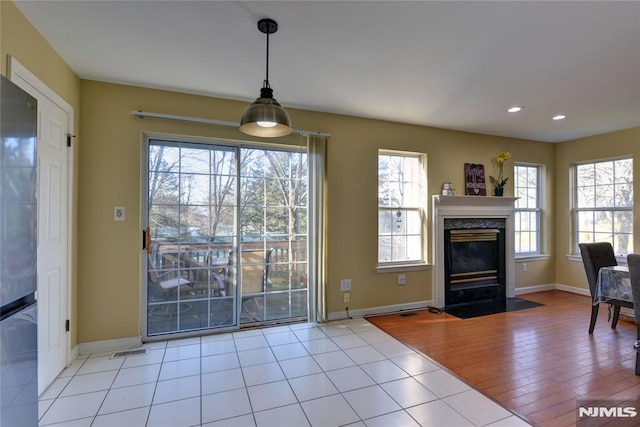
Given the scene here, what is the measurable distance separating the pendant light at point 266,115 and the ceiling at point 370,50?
75mm

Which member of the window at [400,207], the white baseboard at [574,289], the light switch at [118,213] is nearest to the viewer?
the light switch at [118,213]

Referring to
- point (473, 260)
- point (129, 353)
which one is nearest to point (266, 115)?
point (129, 353)

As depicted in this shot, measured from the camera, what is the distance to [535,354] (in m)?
2.75

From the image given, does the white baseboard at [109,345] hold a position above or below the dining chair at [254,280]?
below

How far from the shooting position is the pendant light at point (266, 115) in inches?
73.1

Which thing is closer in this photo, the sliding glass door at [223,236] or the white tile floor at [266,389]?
the white tile floor at [266,389]

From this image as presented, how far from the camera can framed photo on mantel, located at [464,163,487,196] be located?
14.7ft

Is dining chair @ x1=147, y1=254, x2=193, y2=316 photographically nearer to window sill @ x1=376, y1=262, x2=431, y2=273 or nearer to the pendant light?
the pendant light

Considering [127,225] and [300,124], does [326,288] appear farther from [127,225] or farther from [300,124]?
[127,225]

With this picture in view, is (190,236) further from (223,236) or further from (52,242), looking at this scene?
(52,242)

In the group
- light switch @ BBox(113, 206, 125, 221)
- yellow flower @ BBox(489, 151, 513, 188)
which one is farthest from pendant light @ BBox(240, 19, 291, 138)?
yellow flower @ BBox(489, 151, 513, 188)

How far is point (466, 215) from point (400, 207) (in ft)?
3.53

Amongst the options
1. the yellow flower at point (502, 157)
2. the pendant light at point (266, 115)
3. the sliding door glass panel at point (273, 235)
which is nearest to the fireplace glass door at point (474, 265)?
the yellow flower at point (502, 157)

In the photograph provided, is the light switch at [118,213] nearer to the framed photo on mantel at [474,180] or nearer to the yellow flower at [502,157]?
the framed photo on mantel at [474,180]
